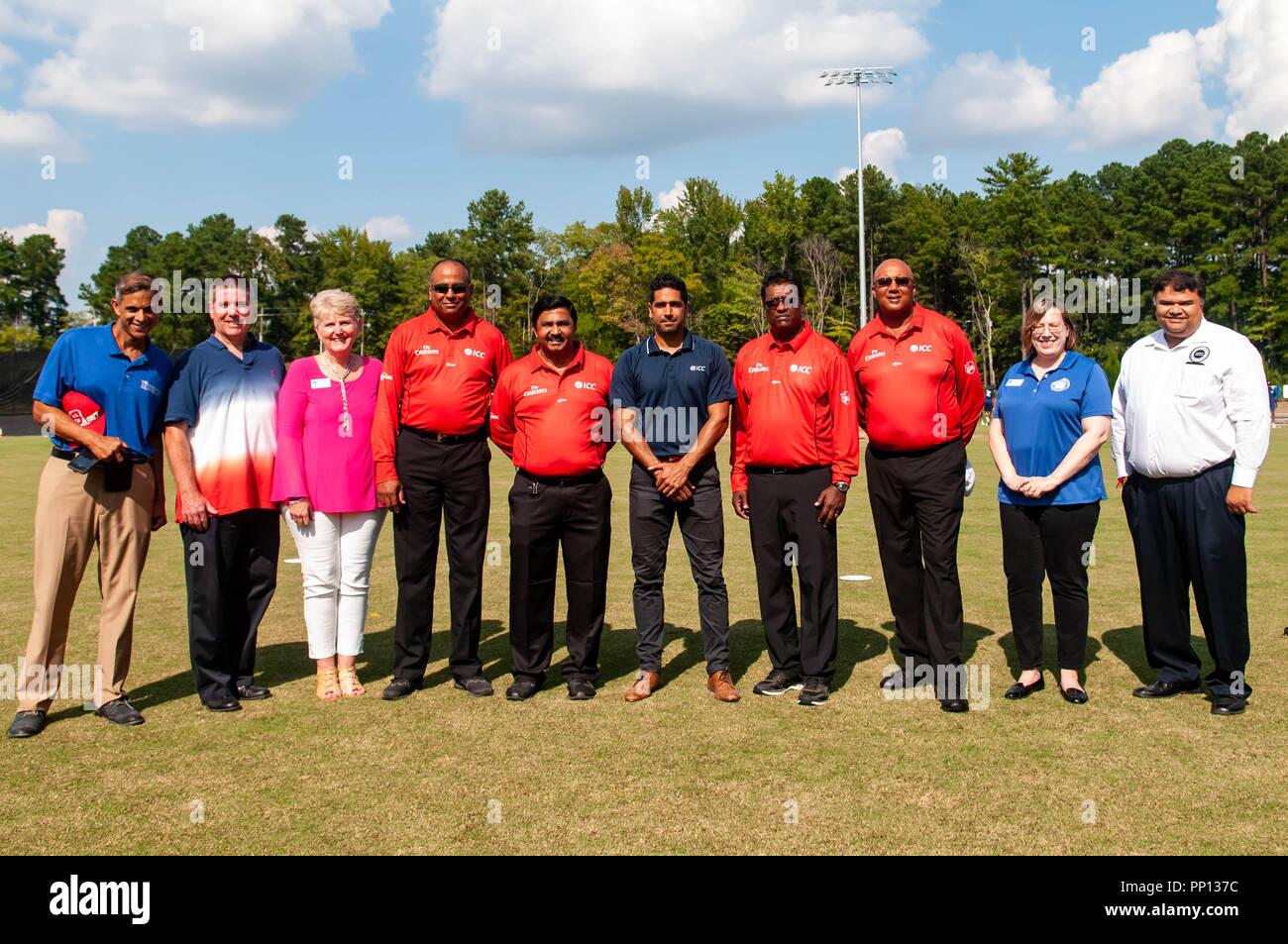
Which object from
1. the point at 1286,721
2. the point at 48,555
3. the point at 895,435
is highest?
the point at 895,435

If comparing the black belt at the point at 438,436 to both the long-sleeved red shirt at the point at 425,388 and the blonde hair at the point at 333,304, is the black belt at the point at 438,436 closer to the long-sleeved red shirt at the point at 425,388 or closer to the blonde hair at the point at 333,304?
the long-sleeved red shirt at the point at 425,388

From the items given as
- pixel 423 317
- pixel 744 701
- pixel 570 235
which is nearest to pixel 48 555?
pixel 423 317

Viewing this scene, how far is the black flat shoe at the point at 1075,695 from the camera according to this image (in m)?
5.19

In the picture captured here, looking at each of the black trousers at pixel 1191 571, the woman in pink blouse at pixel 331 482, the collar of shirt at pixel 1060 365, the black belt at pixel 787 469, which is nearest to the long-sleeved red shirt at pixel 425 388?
the woman in pink blouse at pixel 331 482

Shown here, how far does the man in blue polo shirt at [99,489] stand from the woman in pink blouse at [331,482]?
72 cm

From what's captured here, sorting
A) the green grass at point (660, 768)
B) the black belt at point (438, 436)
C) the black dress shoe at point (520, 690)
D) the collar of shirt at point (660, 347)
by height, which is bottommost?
the green grass at point (660, 768)

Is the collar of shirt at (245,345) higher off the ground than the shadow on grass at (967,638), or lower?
higher

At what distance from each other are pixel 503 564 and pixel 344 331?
538cm

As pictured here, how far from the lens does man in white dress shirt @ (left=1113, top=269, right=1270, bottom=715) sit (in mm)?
5074

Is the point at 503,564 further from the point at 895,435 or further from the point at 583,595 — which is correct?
the point at 895,435

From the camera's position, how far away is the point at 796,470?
542 cm

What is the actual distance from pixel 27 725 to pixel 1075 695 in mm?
5387
